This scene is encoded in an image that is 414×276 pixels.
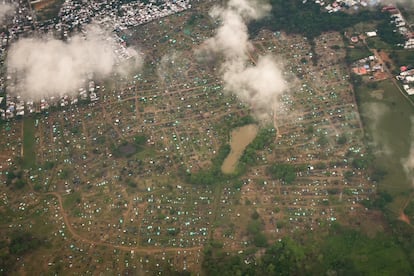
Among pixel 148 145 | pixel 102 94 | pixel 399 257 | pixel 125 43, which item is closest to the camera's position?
pixel 399 257

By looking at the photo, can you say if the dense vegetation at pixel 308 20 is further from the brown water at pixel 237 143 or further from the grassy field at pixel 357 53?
the brown water at pixel 237 143

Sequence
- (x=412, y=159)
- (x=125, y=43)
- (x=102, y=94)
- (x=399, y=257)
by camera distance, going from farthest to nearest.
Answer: (x=125, y=43)
(x=102, y=94)
(x=412, y=159)
(x=399, y=257)

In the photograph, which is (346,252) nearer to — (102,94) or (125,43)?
(102,94)

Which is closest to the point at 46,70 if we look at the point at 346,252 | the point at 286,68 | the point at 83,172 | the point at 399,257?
the point at 83,172

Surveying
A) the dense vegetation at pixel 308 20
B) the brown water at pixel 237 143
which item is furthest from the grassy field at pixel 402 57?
the brown water at pixel 237 143

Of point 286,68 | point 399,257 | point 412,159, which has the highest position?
point 286,68

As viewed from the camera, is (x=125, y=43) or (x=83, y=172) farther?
(x=125, y=43)
